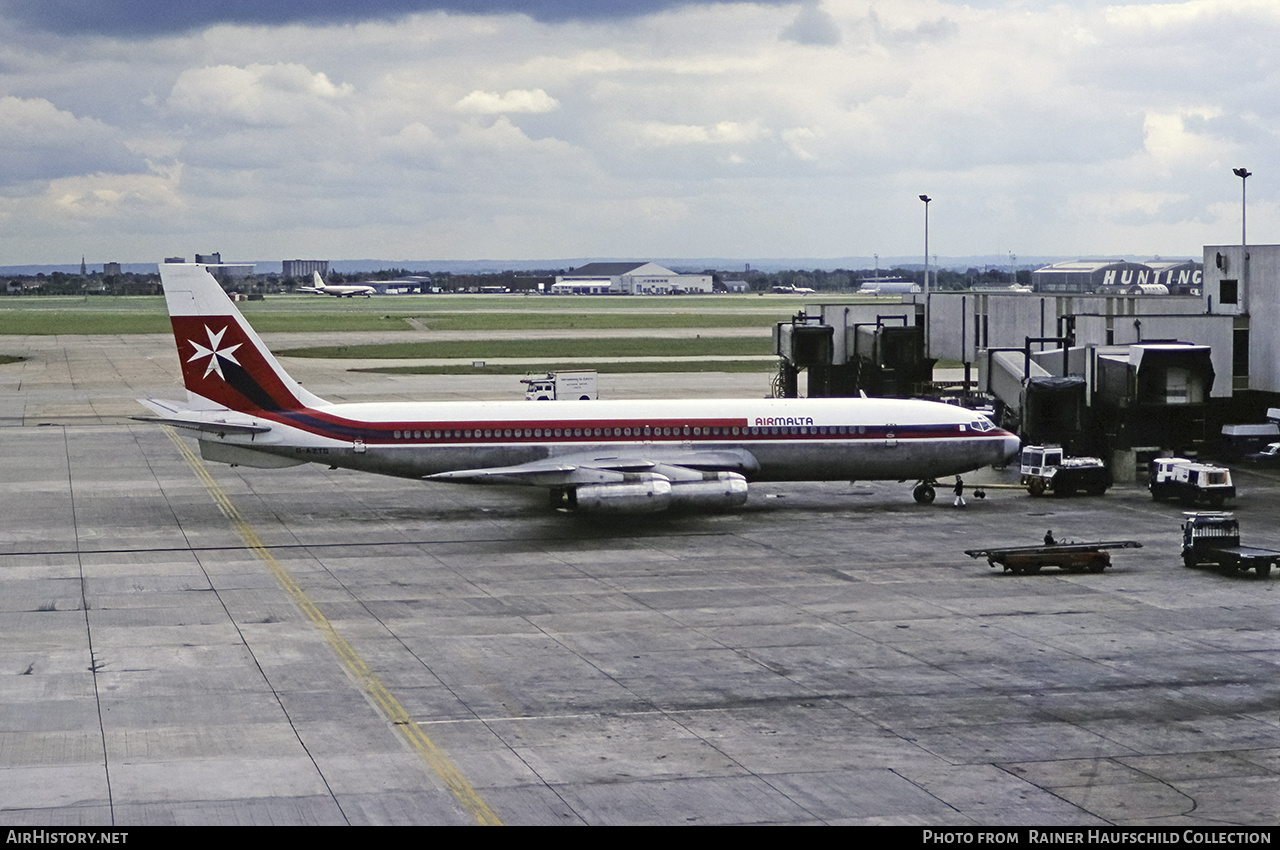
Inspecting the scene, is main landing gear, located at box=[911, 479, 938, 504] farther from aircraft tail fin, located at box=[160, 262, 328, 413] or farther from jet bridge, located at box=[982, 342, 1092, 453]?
aircraft tail fin, located at box=[160, 262, 328, 413]

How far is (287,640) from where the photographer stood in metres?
31.6

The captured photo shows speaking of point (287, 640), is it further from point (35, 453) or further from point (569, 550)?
point (35, 453)

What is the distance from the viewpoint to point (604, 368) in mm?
115938

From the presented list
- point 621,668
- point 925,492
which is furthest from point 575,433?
point 621,668

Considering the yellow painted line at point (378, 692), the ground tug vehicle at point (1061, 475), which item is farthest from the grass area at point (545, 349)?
the yellow painted line at point (378, 692)

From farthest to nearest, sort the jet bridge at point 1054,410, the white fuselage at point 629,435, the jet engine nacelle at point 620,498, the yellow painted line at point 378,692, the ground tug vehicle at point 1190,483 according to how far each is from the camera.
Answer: the jet bridge at point 1054,410, the ground tug vehicle at point 1190,483, the white fuselage at point 629,435, the jet engine nacelle at point 620,498, the yellow painted line at point 378,692

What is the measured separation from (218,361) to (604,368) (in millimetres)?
68805

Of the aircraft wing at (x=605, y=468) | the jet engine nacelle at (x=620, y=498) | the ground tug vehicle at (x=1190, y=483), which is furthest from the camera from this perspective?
the ground tug vehicle at (x=1190, y=483)

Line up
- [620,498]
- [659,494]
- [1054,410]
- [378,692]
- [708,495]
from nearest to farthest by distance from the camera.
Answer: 1. [378,692]
2. [620,498]
3. [659,494]
4. [708,495]
5. [1054,410]

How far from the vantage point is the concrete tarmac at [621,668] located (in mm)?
21422

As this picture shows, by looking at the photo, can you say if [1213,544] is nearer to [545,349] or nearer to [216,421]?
A: [216,421]

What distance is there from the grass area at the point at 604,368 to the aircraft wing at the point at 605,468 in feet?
206

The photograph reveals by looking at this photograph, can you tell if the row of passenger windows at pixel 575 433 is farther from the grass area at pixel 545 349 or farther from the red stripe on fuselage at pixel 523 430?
the grass area at pixel 545 349

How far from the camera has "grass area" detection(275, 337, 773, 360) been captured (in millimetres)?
133250
